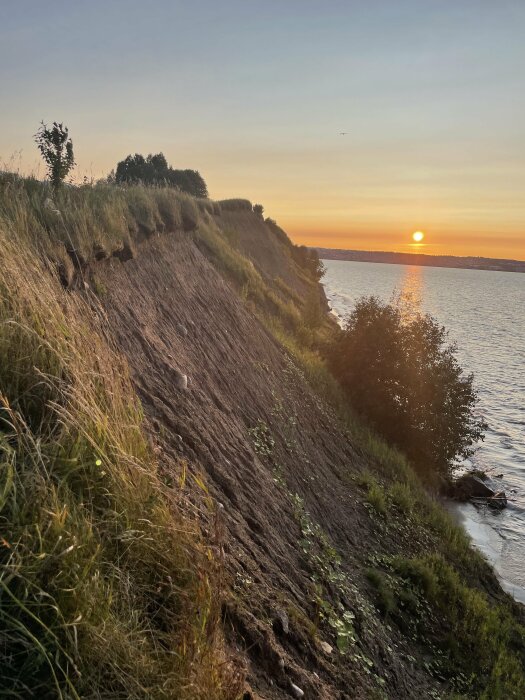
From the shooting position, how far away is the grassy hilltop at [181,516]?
264 centimetres

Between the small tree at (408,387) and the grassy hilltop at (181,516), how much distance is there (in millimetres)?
3753

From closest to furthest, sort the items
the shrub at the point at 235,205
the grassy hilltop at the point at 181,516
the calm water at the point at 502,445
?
the grassy hilltop at the point at 181,516 < the calm water at the point at 502,445 < the shrub at the point at 235,205

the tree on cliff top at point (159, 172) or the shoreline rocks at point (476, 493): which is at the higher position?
the tree on cliff top at point (159, 172)

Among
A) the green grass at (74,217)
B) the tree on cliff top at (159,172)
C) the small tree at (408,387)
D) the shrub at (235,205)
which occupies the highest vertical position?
the tree on cliff top at (159,172)

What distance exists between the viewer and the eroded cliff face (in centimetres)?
442

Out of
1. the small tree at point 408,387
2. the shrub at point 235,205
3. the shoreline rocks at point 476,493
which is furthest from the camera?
the shrub at point 235,205

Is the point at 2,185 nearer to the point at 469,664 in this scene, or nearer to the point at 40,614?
the point at 40,614

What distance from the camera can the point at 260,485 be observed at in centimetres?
710

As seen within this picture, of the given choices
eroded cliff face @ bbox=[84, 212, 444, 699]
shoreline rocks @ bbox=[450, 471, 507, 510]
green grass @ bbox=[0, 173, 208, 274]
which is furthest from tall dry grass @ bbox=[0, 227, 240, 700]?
shoreline rocks @ bbox=[450, 471, 507, 510]

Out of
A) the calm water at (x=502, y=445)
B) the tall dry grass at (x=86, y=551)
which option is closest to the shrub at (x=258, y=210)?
the calm water at (x=502, y=445)

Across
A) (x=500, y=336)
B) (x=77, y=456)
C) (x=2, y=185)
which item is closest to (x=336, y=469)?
(x=2, y=185)

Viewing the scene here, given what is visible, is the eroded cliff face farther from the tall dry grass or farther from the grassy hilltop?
the tall dry grass

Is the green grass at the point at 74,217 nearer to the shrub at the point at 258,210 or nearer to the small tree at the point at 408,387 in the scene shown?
the small tree at the point at 408,387

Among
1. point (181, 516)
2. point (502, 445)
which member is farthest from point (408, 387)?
point (181, 516)
